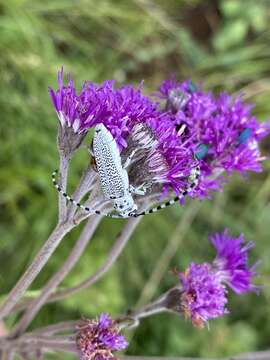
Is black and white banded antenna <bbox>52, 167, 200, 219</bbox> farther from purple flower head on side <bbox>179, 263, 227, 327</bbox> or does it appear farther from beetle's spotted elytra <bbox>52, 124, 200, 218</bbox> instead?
purple flower head on side <bbox>179, 263, 227, 327</bbox>

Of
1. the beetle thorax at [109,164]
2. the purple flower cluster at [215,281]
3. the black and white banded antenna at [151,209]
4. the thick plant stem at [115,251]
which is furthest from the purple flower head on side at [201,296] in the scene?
the beetle thorax at [109,164]

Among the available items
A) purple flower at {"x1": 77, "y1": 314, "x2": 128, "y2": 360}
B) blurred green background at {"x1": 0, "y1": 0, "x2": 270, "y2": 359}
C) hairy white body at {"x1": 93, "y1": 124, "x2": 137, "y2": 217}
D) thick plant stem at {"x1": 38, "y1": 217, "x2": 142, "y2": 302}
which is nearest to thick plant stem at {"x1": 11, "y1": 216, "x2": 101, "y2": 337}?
thick plant stem at {"x1": 38, "y1": 217, "x2": 142, "y2": 302}

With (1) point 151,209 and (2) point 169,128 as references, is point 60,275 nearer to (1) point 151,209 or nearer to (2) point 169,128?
(1) point 151,209

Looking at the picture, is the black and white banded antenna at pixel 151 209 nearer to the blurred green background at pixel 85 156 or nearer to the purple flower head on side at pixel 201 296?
the purple flower head on side at pixel 201 296

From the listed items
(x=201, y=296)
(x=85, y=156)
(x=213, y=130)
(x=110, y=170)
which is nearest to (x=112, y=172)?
(x=110, y=170)


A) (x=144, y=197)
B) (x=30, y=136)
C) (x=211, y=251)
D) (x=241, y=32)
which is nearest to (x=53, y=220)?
(x=30, y=136)

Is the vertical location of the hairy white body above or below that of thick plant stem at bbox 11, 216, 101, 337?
above
